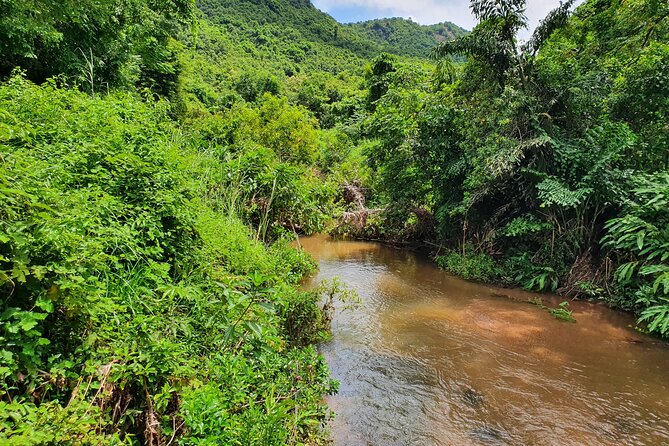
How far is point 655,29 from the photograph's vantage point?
29.0 feet

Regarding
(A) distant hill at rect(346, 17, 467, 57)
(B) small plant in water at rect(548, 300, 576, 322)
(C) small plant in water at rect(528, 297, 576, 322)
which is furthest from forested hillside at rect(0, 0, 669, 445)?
(A) distant hill at rect(346, 17, 467, 57)

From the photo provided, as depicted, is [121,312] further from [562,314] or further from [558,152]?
[558,152]

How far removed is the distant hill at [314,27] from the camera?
7438 centimetres

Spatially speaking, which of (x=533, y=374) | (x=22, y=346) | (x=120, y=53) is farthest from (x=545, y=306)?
(x=120, y=53)

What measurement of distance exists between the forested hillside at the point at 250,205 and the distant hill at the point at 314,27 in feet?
212

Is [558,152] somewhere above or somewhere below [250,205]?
above

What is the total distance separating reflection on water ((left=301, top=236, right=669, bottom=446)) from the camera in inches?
155

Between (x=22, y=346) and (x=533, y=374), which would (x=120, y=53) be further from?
(x=533, y=374)

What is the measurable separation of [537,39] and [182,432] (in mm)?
11480

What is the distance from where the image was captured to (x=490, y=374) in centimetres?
512

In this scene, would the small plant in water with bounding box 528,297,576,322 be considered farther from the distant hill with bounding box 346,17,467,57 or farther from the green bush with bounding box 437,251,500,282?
the distant hill with bounding box 346,17,467,57

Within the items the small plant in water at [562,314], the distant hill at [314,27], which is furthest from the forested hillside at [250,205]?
the distant hill at [314,27]

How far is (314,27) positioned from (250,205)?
275ft

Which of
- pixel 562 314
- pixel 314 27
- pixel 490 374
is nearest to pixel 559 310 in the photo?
pixel 562 314
